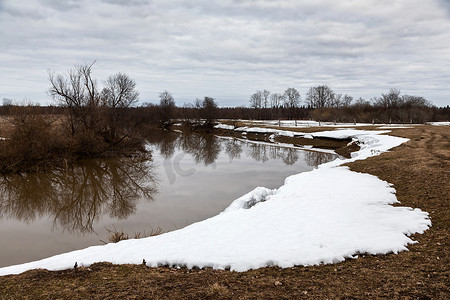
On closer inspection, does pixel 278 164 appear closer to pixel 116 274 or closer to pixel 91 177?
pixel 91 177

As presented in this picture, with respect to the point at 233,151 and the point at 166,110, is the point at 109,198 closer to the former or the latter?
the point at 233,151

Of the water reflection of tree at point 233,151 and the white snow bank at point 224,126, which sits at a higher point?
the white snow bank at point 224,126

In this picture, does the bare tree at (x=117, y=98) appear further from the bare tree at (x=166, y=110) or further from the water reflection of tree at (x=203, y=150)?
the bare tree at (x=166, y=110)

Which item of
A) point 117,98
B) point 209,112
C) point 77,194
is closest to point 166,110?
point 209,112

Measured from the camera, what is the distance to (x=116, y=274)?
4980mm

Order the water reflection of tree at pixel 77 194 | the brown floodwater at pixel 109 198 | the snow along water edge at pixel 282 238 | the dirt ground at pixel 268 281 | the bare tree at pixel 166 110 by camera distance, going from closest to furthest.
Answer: the dirt ground at pixel 268 281 < the snow along water edge at pixel 282 238 < the brown floodwater at pixel 109 198 < the water reflection of tree at pixel 77 194 < the bare tree at pixel 166 110

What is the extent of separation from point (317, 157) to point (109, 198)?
54.6 feet

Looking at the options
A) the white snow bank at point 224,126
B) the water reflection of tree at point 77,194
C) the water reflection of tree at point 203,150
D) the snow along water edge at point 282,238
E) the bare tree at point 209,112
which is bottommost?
the water reflection of tree at point 77,194

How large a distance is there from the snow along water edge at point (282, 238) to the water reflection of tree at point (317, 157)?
11.5 metres

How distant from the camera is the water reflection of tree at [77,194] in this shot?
10.8 metres

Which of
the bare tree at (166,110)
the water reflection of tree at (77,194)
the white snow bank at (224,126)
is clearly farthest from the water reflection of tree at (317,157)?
the bare tree at (166,110)

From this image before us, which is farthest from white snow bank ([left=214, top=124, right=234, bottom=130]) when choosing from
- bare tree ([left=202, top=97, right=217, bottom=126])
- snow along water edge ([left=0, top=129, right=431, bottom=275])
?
snow along water edge ([left=0, top=129, right=431, bottom=275])

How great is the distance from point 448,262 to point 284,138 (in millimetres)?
33285

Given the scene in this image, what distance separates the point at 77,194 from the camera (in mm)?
13625
